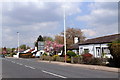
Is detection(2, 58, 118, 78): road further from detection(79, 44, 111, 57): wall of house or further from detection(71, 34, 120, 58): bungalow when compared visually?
detection(79, 44, 111, 57): wall of house

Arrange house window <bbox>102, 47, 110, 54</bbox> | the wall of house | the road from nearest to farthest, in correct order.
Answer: the road, house window <bbox>102, 47, 110, 54</bbox>, the wall of house

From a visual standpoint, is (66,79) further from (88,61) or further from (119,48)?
(88,61)

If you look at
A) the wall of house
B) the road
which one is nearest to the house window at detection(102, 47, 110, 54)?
the wall of house

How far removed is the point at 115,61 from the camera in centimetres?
2369

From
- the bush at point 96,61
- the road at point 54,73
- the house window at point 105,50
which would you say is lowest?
the road at point 54,73

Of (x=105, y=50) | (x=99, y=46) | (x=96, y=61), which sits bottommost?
(x=96, y=61)

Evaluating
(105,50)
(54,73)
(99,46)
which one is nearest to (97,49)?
(99,46)

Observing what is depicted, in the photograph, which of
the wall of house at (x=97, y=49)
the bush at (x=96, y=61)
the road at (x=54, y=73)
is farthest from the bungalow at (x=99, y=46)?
the road at (x=54, y=73)

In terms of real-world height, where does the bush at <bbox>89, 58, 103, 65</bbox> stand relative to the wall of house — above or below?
below

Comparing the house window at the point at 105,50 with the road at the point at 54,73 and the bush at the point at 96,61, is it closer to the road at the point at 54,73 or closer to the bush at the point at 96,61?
the bush at the point at 96,61

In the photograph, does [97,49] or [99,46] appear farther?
[97,49]

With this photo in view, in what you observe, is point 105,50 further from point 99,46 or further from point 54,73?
point 54,73

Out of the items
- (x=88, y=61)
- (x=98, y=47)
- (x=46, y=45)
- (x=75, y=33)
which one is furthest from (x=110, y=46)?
(x=75, y=33)

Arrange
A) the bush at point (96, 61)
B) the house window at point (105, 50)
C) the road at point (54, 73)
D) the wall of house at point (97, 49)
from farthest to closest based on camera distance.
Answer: the wall of house at point (97, 49), the house window at point (105, 50), the bush at point (96, 61), the road at point (54, 73)
